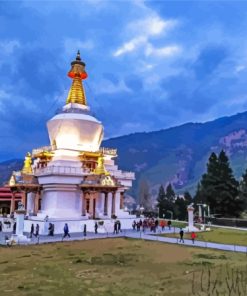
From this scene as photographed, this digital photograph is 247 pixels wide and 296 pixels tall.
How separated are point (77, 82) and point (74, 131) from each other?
8.24 m

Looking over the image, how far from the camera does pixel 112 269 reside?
55.5ft

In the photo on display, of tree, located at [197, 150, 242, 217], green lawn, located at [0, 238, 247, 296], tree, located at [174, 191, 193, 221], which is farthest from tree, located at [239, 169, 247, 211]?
green lawn, located at [0, 238, 247, 296]

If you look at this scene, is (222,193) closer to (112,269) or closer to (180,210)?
(180,210)

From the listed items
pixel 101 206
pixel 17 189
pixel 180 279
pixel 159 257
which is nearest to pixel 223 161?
pixel 101 206

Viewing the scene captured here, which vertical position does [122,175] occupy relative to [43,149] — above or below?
A: below

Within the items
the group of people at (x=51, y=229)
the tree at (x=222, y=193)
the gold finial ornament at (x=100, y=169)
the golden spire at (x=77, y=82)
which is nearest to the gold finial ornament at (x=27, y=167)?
the gold finial ornament at (x=100, y=169)

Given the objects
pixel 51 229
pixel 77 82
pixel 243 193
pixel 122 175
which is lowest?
pixel 51 229

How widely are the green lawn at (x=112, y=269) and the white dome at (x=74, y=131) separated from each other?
18357 millimetres

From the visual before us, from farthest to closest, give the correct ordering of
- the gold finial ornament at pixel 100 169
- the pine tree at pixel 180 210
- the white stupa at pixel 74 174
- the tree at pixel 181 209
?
the pine tree at pixel 180 210
the tree at pixel 181 209
the gold finial ornament at pixel 100 169
the white stupa at pixel 74 174

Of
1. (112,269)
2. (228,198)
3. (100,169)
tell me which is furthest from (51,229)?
(228,198)

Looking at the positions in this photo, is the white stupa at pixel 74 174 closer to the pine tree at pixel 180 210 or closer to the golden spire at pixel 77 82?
the golden spire at pixel 77 82

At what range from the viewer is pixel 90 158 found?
41.0 m

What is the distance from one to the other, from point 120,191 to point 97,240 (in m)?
15.3

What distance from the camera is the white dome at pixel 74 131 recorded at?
4184 cm
